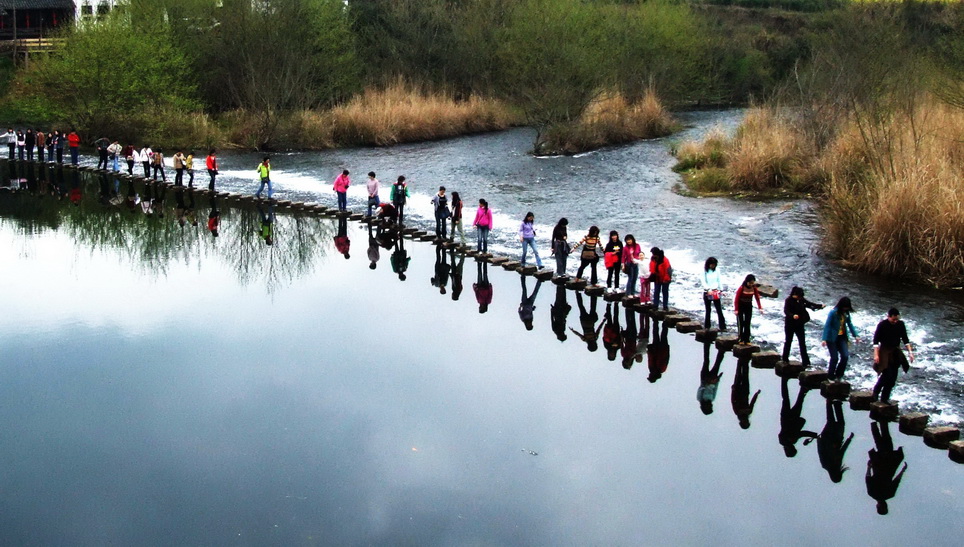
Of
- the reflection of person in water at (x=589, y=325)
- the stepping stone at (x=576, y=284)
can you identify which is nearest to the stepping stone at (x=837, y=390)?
the reflection of person in water at (x=589, y=325)

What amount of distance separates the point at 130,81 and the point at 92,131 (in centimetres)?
332

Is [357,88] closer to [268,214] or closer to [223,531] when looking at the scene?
[268,214]

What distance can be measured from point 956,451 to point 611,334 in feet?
21.3

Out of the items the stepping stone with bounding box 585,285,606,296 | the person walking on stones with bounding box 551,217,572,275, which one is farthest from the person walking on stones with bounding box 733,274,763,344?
the person walking on stones with bounding box 551,217,572,275

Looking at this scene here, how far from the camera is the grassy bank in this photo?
66.7ft

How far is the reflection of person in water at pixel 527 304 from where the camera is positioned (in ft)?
60.4

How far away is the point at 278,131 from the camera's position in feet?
151

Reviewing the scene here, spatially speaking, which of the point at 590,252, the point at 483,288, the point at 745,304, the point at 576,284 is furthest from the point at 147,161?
the point at 745,304

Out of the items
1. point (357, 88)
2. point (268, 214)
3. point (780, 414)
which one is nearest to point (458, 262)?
point (268, 214)

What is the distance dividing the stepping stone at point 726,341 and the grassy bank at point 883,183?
6396 millimetres

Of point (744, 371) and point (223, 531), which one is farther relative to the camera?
point (744, 371)

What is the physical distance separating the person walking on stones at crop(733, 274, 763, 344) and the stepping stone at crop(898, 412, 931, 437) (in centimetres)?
321

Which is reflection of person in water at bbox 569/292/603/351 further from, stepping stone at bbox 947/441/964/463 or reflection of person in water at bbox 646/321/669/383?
stepping stone at bbox 947/441/964/463

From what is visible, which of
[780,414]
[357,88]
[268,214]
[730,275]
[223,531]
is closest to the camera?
[223,531]
